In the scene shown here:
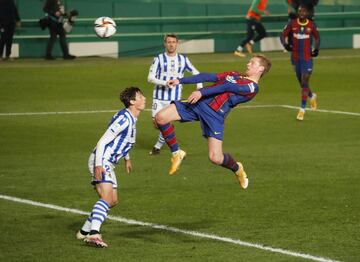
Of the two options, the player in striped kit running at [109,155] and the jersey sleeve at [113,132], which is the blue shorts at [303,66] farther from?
the jersey sleeve at [113,132]

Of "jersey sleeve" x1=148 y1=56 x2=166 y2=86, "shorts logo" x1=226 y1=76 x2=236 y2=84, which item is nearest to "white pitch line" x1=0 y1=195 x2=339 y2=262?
"shorts logo" x1=226 y1=76 x2=236 y2=84

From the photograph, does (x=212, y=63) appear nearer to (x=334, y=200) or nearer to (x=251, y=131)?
(x=251, y=131)

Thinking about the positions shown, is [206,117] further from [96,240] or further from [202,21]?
[202,21]

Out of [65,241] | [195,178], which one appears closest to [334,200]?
[195,178]

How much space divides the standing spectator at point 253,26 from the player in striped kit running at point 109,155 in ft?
91.0

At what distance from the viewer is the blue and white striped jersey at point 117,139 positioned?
12.8 m

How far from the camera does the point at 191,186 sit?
682 inches

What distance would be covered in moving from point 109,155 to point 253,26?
28.6 meters

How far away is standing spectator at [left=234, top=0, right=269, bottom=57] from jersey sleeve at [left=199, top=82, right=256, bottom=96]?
25556 millimetres

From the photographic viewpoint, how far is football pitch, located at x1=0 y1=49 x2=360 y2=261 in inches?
513

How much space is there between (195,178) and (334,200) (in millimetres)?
2985

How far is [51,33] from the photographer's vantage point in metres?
38.1

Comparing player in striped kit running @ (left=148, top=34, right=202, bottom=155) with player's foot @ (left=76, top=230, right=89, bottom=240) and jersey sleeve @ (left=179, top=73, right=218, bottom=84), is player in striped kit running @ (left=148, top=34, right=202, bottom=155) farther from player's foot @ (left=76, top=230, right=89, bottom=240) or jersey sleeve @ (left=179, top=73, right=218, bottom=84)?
player's foot @ (left=76, top=230, right=89, bottom=240)

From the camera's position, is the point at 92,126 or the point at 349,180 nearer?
the point at 349,180
